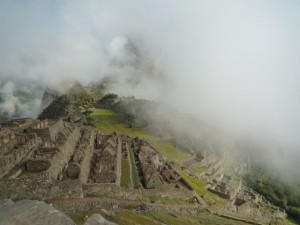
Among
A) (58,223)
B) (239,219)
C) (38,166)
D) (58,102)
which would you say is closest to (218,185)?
(239,219)

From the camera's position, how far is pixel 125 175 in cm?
5919

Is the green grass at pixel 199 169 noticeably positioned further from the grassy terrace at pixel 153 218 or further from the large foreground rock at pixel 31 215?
the large foreground rock at pixel 31 215

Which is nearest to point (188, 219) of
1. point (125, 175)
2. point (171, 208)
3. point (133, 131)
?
point (171, 208)

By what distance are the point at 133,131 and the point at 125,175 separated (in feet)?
212

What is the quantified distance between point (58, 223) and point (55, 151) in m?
38.1

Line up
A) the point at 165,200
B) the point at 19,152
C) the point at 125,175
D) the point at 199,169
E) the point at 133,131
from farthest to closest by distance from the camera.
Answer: the point at 133,131
the point at 199,169
the point at 125,175
the point at 165,200
the point at 19,152

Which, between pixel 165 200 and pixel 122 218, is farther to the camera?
pixel 165 200

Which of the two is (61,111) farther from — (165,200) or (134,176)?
(165,200)

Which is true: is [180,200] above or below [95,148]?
below

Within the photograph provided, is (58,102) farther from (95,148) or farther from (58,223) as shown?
(58,223)

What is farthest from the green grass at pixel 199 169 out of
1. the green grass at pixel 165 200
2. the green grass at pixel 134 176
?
the green grass at pixel 165 200

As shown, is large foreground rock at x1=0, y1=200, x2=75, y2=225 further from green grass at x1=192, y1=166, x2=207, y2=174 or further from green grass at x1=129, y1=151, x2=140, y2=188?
green grass at x1=192, y1=166, x2=207, y2=174

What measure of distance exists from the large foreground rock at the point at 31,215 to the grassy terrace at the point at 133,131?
288ft

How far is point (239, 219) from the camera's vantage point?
65.3m
